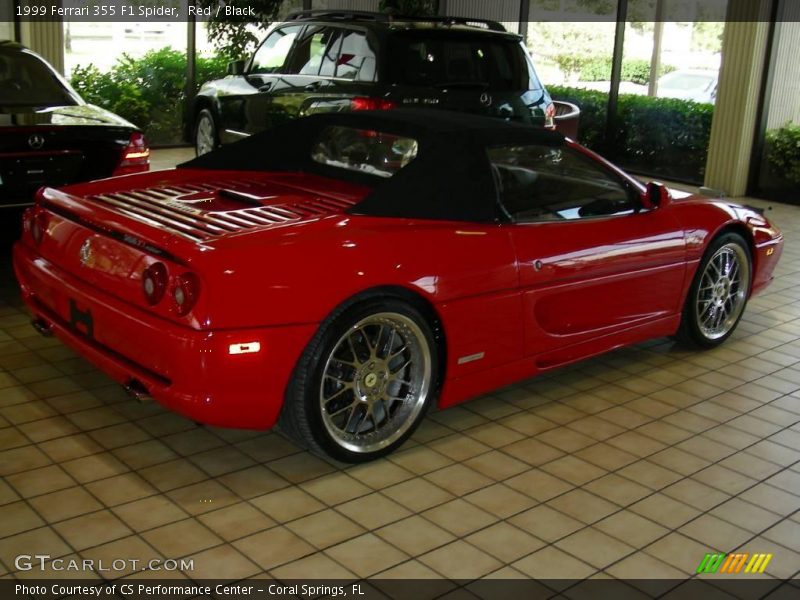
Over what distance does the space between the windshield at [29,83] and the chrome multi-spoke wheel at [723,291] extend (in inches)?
172

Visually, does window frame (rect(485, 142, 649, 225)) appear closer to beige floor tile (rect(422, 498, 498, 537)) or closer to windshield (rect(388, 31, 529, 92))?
beige floor tile (rect(422, 498, 498, 537))

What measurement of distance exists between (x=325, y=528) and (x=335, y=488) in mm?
324

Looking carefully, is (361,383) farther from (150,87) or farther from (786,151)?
(150,87)

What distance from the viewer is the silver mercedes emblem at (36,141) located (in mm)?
5625

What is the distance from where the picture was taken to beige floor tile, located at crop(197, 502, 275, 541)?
3432 millimetres

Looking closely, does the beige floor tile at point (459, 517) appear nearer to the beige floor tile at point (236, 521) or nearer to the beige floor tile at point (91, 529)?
the beige floor tile at point (236, 521)

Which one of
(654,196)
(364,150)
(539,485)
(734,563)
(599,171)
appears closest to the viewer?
(734,563)

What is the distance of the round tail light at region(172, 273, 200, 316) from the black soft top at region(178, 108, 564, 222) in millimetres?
860

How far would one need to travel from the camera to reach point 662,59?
12.6 metres

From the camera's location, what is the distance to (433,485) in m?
3.90

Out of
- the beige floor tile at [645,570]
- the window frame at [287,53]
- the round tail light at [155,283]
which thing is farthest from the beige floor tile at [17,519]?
the window frame at [287,53]

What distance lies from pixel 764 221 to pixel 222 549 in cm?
412

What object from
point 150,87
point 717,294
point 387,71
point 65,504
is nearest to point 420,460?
point 65,504

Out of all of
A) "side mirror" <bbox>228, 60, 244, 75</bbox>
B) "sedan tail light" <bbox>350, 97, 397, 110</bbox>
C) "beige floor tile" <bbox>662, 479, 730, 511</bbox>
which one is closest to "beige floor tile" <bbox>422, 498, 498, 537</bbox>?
"beige floor tile" <bbox>662, 479, 730, 511</bbox>
